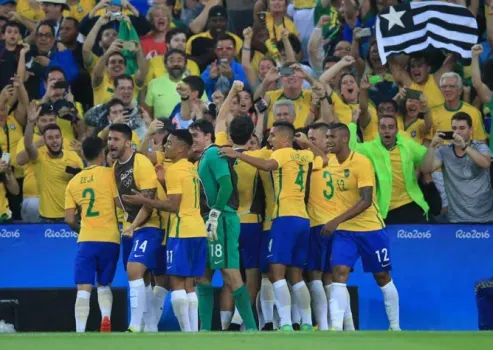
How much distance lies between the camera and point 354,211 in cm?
1481

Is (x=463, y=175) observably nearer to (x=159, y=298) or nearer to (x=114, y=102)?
(x=159, y=298)

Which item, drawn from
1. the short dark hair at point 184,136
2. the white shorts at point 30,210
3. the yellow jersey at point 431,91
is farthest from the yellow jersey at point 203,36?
the short dark hair at point 184,136

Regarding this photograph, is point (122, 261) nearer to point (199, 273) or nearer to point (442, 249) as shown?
point (199, 273)

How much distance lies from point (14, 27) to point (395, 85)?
215 inches

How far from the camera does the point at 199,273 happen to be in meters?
14.4

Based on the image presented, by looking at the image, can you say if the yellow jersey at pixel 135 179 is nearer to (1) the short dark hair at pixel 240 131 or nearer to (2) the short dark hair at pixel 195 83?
(1) the short dark hair at pixel 240 131

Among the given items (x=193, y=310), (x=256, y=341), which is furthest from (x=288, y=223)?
(x=256, y=341)

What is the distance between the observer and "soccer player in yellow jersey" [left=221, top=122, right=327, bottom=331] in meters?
14.8

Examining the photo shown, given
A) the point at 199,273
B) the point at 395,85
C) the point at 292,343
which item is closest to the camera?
the point at 292,343

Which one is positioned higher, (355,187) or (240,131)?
(240,131)

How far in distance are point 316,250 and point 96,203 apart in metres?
2.64

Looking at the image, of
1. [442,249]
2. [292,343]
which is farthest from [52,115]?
[292,343]

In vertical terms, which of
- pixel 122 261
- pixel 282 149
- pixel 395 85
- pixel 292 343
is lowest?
pixel 292 343

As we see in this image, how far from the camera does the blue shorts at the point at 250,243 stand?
1534 cm
